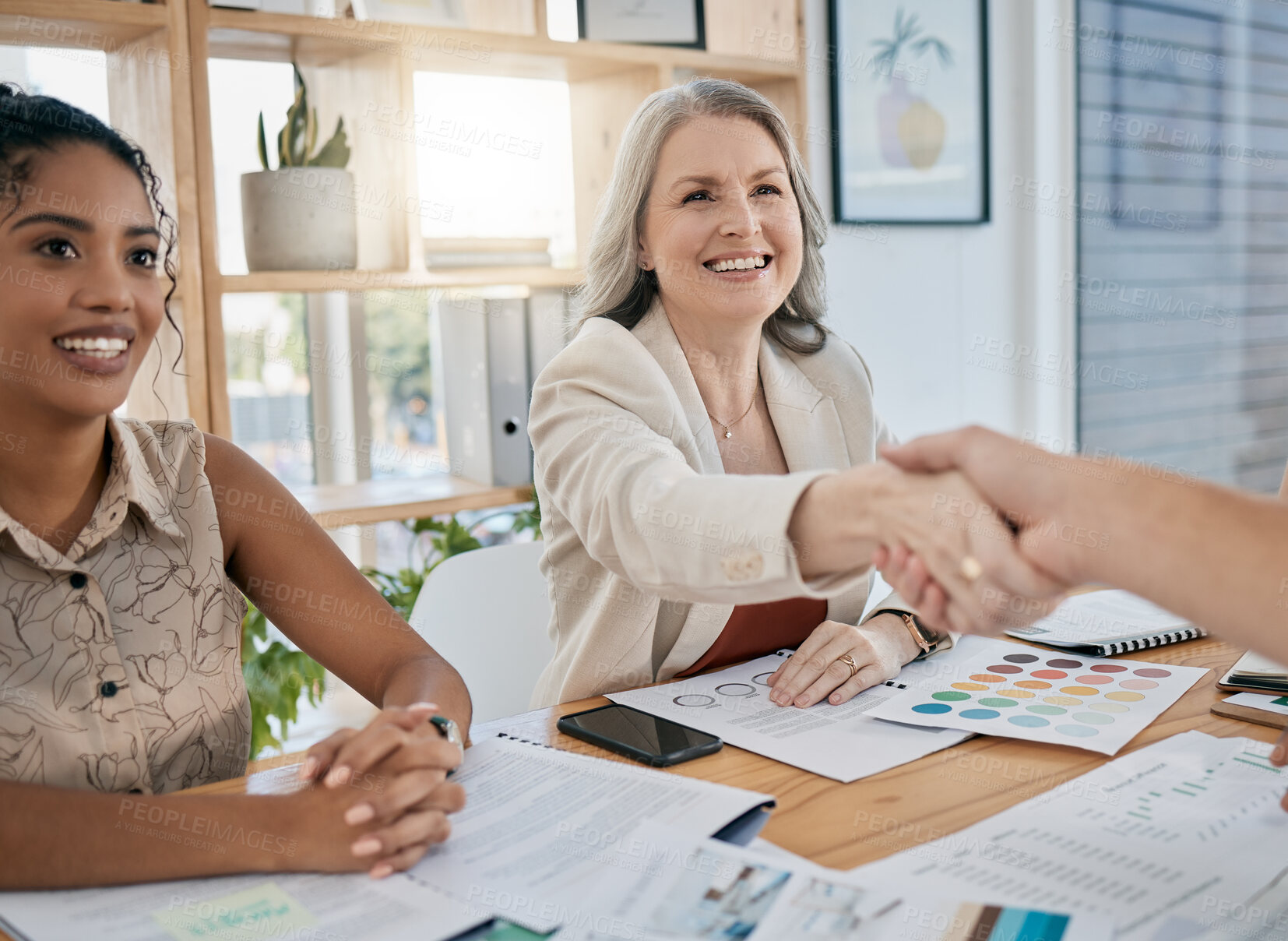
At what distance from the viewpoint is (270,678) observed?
2.25 m

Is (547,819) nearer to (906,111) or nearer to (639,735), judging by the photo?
(639,735)

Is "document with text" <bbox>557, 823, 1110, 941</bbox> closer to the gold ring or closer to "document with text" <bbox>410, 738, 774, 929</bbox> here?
"document with text" <bbox>410, 738, 774, 929</bbox>

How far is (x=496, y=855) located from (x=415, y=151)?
1.67 metres

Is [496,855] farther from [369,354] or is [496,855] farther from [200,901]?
[369,354]

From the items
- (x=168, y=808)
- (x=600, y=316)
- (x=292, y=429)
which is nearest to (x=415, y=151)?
(x=600, y=316)

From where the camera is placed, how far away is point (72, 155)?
1160 mm

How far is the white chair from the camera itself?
1664 mm

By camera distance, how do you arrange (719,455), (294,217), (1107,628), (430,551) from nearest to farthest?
(1107,628)
(719,455)
(294,217)
(430,551)

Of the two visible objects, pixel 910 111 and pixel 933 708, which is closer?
pixel 933 708

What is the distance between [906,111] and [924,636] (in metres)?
2.27

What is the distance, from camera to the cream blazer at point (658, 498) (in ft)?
3.61

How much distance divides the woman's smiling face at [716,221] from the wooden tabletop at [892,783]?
0.74m

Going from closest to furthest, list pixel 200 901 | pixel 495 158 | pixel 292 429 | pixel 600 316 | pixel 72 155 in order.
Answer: pixel 200 901 < pixel 72 155 < pixel 600 316 < pixel 495 158 < pixel 292 429

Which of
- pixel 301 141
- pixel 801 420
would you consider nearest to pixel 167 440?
pixel 801 420
